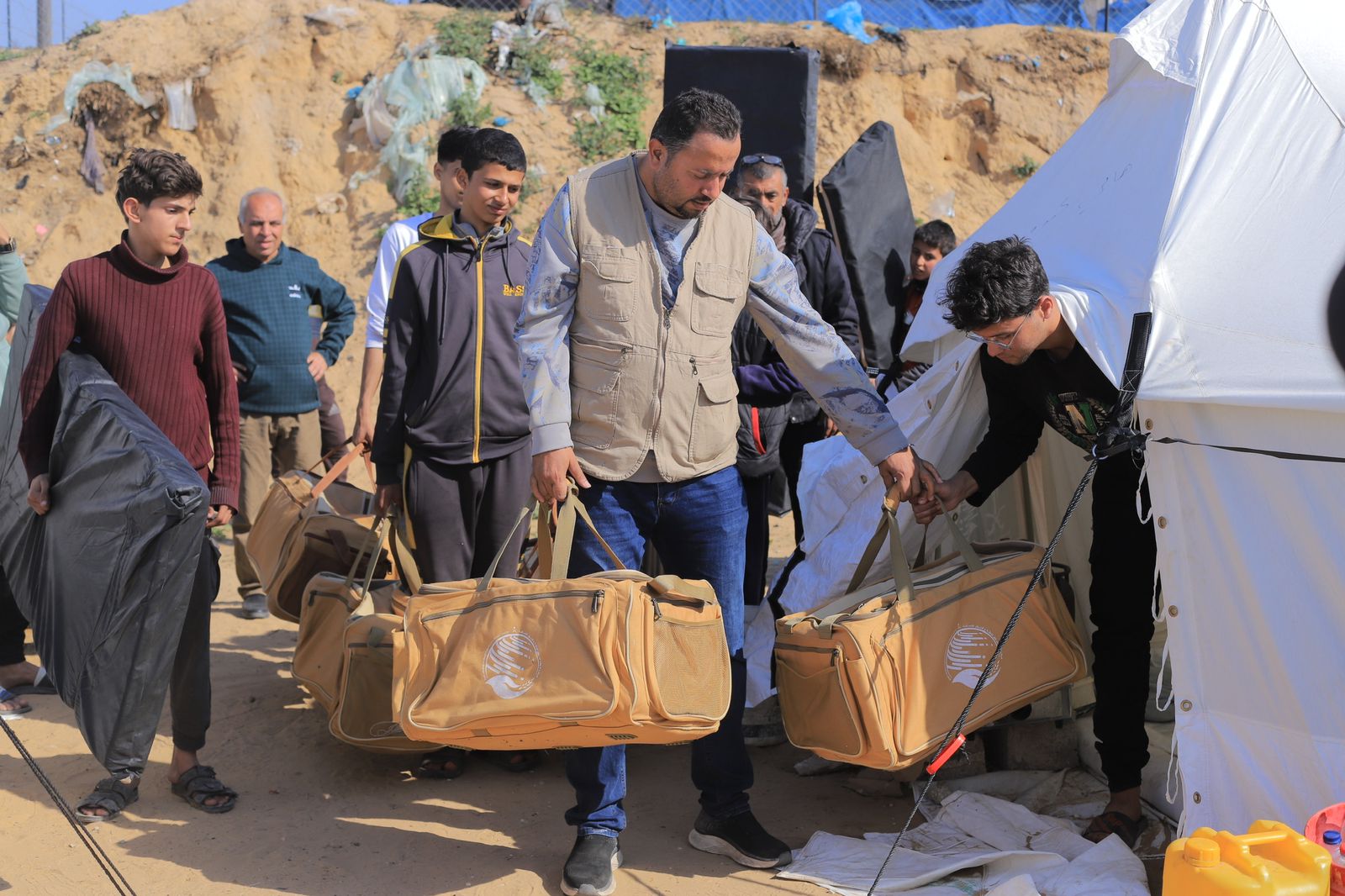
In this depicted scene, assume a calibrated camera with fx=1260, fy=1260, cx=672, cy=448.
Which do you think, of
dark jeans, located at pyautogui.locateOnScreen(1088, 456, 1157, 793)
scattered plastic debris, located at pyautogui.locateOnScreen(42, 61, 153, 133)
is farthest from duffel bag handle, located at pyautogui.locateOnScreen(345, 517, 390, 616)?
scattered plastic debris, located at pyautogui.locateOnScreen(42, 61, 153, 133)

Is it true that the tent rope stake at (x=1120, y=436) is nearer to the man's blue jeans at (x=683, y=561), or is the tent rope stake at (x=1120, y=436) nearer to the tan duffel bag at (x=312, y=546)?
the man's blue jeans at (x=683, y=561)

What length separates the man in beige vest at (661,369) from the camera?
342cm

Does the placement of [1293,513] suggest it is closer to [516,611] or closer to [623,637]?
[623,637]

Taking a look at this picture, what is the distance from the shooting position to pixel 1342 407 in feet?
10.5

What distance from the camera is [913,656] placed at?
11.8 feet

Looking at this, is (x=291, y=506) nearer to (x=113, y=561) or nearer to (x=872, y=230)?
(x=113, y=561)

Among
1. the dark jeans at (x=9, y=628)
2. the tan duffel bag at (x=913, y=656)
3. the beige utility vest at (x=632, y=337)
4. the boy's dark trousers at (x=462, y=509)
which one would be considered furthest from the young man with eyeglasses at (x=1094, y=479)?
the dark jeans at (x=9, y=628)

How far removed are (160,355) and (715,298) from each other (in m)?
1.92

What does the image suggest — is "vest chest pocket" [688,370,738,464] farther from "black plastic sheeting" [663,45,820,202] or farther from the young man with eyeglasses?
"black plastic sheeting" [663,45,820,202]

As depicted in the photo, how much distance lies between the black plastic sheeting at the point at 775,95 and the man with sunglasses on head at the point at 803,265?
2.06 m

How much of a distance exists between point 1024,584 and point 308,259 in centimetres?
451

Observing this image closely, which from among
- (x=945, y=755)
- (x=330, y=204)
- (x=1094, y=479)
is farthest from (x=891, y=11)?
(x=945, y=755)

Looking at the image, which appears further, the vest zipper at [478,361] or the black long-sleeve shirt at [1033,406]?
the vest zipper at [478,361]

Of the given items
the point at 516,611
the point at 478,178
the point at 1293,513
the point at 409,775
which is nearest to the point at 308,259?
the point at 478,178
